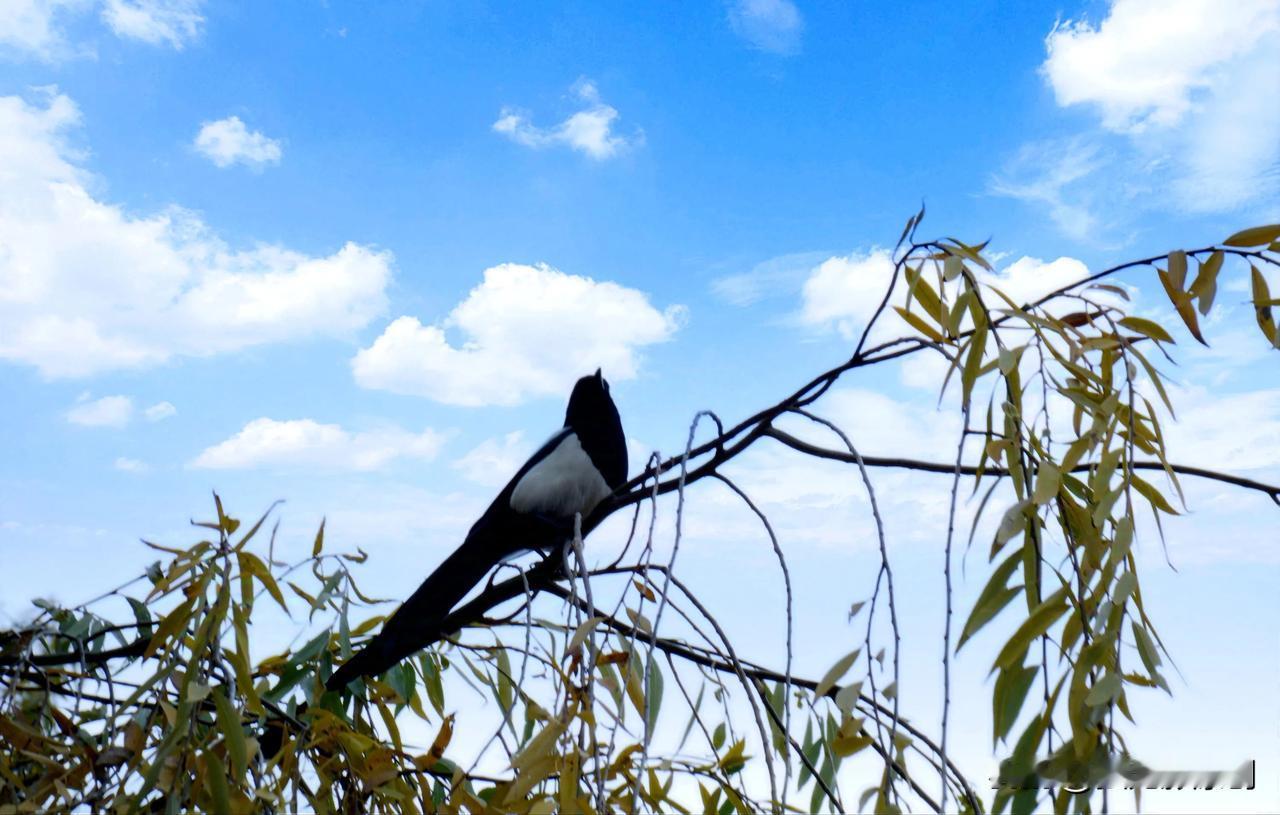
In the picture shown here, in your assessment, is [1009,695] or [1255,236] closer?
[1009,695]

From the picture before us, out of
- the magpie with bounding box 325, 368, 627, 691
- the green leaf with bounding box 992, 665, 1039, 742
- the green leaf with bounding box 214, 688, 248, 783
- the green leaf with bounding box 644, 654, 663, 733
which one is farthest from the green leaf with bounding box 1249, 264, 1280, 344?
the green leaf with bounding box 214, 688, 248, 783

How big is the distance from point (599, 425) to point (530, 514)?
369 mm

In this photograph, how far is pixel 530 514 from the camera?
Answer: 1.97 metres

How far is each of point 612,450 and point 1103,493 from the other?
139 centimetres

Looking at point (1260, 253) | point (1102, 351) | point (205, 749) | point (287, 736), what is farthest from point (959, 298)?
point (287, 736)

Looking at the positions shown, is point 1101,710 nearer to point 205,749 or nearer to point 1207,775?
point 1207,775

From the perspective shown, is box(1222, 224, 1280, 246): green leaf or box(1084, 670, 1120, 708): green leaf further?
box(1222, 224, 1280, 246): green leaf

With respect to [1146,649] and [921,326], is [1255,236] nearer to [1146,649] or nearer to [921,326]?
[921,326]

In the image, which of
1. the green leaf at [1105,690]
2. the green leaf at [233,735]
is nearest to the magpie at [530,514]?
the green leaf at [233,735]

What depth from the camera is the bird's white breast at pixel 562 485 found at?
2012 mm

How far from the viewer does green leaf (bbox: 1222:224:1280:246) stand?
1032mm

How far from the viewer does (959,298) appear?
3.38 feet

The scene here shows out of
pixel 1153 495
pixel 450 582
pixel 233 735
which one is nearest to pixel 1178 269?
pixel 1153 495

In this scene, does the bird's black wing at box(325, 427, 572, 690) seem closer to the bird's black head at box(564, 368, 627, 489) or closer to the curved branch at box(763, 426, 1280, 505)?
the bird's black head at box(564, 368, 627, 489)
